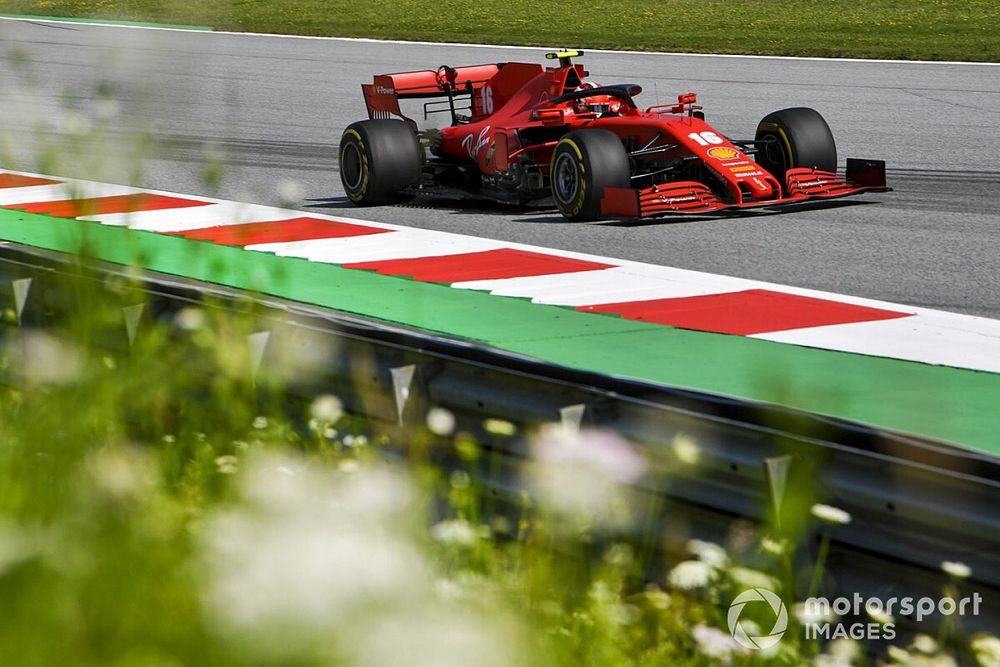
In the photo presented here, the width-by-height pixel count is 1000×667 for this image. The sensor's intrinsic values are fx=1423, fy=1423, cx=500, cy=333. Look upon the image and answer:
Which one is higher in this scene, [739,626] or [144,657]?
[144,657]

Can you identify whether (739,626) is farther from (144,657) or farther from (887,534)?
(144,657)

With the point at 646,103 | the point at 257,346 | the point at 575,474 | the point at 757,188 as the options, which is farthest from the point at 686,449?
the point at 646,103

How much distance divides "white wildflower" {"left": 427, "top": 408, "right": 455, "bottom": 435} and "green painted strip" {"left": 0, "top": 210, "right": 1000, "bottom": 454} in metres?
0.67

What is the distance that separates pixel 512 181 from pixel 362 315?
3194 millimetres

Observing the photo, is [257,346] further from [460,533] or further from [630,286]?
[630,286]

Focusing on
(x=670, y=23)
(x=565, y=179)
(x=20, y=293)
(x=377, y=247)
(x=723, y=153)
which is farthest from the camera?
(x=670, y=23)

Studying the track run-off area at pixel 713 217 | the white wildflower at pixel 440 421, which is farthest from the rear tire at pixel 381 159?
the white wildflower at pixel 440 421

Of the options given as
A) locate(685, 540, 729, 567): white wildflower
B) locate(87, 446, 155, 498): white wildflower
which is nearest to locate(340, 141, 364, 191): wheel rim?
locate(685, 540, 729, 567): white wildflower

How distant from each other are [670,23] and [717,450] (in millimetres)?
24546

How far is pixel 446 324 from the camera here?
20.2 feet

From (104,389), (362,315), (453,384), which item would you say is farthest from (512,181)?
(104,389)

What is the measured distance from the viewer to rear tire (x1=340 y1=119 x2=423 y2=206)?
9625 mm

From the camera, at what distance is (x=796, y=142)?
9055 millimetres

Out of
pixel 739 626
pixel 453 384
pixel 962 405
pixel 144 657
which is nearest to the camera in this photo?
pixel 144 657
